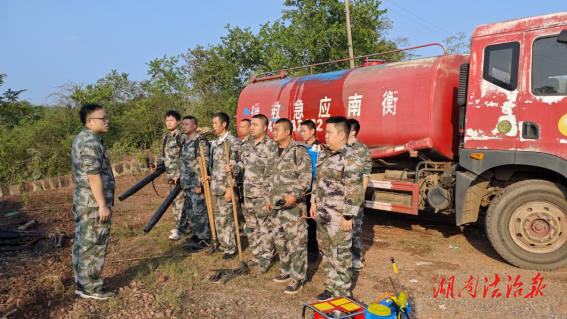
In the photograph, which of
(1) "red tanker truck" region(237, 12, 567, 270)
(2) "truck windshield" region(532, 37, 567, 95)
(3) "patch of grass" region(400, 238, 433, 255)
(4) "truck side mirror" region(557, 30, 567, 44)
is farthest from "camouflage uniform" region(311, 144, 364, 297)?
(4) "truck side mirror" region(557, 30, 567, 44)

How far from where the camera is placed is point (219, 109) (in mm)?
14656

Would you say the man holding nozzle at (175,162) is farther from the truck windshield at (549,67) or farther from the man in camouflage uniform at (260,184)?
the truck windshield at (549,67)

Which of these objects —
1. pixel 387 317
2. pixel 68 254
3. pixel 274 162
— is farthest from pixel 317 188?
pixel 68 254

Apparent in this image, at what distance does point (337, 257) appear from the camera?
3725 mm

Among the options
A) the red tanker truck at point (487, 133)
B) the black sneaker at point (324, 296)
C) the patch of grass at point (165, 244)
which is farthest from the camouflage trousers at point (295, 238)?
the patch of grass at point (165, 244)

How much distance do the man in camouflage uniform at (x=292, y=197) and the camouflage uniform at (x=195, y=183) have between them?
5.64ft

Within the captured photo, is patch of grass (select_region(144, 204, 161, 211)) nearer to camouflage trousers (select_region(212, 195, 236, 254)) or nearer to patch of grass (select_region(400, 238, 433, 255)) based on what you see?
camouflage trousers (select_region(212, 195, 236, 254))

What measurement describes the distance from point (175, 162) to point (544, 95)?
4.89 metres

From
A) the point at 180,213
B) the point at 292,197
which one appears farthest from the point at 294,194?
the point at 180,213

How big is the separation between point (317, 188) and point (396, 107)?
246 centimetres

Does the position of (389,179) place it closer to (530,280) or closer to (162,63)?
(530,280)

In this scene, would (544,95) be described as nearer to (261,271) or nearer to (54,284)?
(261,271)

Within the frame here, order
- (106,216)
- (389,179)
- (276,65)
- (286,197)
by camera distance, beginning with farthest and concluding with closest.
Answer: (276,65) < (389,179) < (286,197) < (106,216)

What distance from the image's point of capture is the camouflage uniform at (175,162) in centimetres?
621
